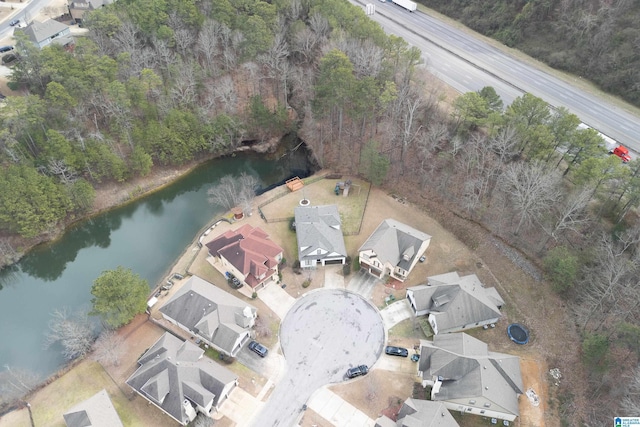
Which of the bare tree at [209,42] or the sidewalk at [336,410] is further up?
the bare tree at [209,42]

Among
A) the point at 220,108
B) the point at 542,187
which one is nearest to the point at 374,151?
the point at 542,187

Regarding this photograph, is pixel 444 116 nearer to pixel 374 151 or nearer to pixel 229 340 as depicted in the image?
pixel 374 151

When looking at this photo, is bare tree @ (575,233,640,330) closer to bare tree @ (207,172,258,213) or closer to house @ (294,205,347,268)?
house @ (294,205,347,268)

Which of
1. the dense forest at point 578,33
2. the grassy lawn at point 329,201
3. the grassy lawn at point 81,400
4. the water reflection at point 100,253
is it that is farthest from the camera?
the dense forest at point 578,33

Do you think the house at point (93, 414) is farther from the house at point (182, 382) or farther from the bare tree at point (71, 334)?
the bare tree at point (71, 334)

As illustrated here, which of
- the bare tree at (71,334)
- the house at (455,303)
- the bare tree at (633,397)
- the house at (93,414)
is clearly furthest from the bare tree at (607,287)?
the bare tree at (71,334)

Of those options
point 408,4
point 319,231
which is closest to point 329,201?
point 319,231
